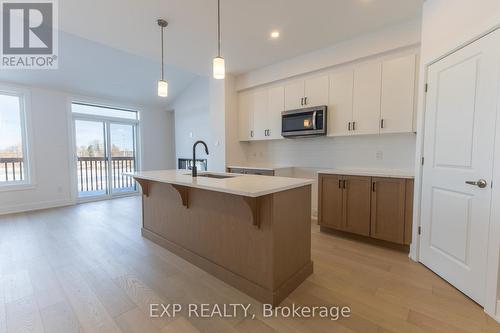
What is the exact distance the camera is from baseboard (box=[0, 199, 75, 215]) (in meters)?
4.35

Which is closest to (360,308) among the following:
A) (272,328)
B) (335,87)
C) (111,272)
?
(272,328)

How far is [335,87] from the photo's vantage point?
3.30 metres

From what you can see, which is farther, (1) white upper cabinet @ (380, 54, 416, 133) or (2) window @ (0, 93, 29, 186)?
(2) window @ (0, 93, 29, 186)

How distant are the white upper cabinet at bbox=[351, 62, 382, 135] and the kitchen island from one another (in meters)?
1.51

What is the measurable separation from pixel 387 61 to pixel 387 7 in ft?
2.05

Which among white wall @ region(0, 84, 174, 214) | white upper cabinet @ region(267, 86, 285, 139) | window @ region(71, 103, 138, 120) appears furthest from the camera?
window @ region(71, 103, 138, 120)

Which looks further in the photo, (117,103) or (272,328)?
(117,103)

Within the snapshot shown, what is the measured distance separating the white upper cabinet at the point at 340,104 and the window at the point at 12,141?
18.8 feet

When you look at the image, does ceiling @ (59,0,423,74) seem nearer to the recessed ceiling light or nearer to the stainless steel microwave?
the recessed ceiling light

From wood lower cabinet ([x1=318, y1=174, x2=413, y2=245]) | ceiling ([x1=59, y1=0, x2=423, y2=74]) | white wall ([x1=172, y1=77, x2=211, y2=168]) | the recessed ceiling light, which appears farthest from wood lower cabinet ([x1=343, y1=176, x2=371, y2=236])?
white wall ([x1=172, y1=77, x2=211, y2=168])

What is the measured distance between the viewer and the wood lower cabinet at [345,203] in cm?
284

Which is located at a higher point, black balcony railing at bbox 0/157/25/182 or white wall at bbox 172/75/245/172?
white wall at bbox 172/75/245/172

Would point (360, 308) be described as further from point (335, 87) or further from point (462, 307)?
point (335, 87)

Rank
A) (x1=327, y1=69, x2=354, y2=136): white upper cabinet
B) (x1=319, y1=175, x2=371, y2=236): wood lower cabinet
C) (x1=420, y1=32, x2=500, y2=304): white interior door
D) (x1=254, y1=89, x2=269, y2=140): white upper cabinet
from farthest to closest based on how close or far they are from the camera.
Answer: (x1=254, y1=89, x2=269, y2=140): white upper cabinet
(x1=327, y1=69, x2=354, y2=136): white upper cabinet
(x1=319, y1=175, x2=371, y2=236): wood lower cabinet
(x1=420, y1=32, x2=500, y2=304): white interior door
